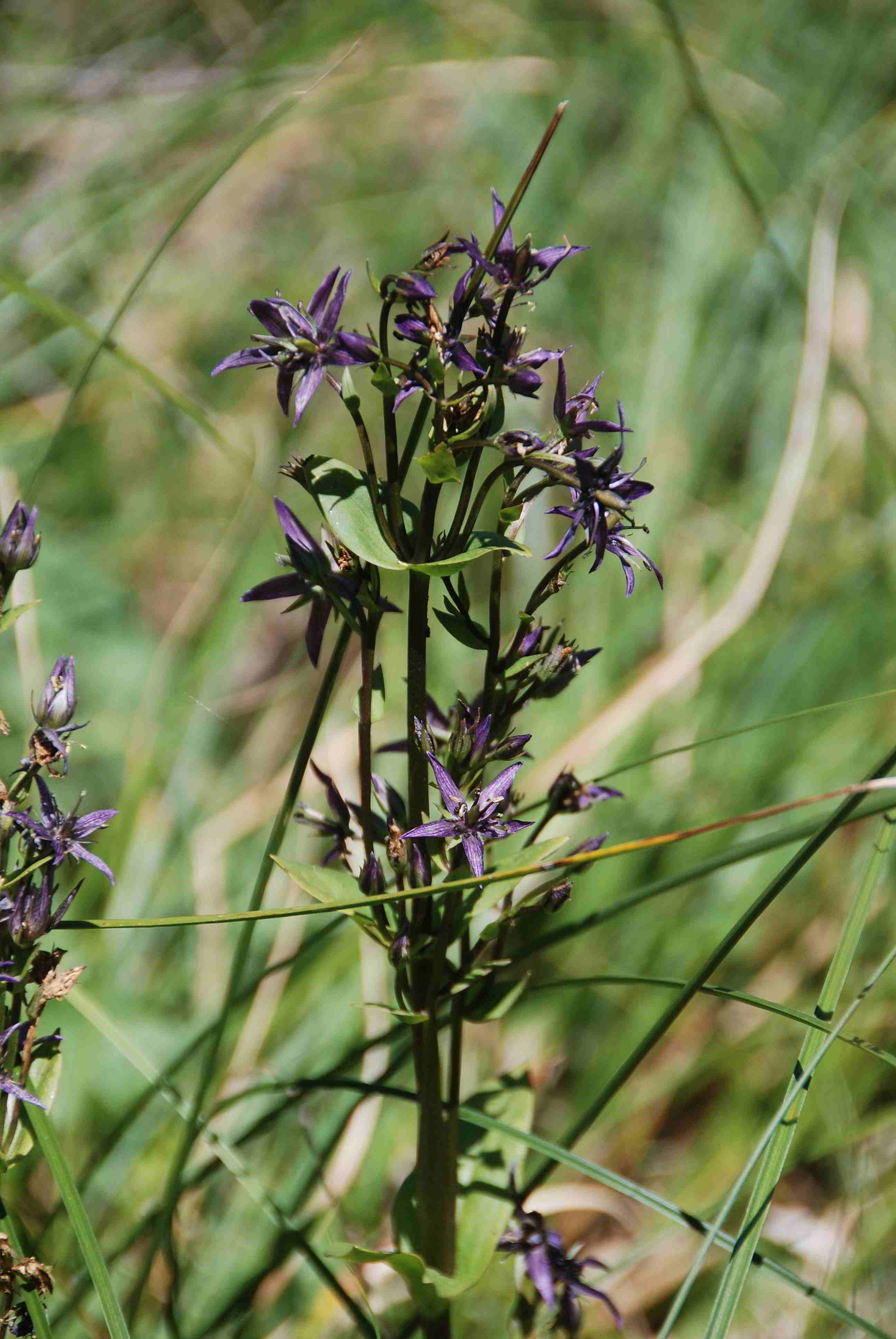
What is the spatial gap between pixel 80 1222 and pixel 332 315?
40.2 inches

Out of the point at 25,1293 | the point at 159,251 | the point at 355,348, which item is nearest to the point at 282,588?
the point at 355,348

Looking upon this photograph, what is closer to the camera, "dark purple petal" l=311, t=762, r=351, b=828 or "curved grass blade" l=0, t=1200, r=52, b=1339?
"curved grass blade" l=0, t=1200, r=52, b=1339

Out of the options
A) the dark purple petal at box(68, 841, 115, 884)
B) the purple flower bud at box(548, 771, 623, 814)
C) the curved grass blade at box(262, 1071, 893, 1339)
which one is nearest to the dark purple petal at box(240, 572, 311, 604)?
the dark purple petal at box(68, 841, 115, 884)

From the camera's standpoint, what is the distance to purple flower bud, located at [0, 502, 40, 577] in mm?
1170

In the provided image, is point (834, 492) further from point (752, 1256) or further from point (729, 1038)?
point (752, 1256)

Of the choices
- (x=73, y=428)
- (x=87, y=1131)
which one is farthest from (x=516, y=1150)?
(x=73, y=428)

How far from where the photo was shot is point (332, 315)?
3.58ft

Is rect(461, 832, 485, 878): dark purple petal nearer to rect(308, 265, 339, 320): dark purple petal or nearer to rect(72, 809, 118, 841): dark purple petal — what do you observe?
rect(72, 809, 118, 841): dark purple petal

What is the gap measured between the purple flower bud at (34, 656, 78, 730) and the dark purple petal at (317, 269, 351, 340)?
462mm

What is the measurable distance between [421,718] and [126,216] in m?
3.01

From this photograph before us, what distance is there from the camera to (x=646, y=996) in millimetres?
2115

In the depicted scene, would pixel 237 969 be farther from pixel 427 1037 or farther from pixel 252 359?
pixel 252 359

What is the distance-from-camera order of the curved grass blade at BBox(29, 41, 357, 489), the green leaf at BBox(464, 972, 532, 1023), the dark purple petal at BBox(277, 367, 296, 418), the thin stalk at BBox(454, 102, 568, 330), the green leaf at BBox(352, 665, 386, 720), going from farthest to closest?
the curved grass blade at BBox(29, 41, 357, 489)
the green leaf at BBox(464, 972, 532, 1023)
the green leaf at BBox(352, 665, 386, 720)
the dark purple petal at BBox(277, 367, 296, 418)
the thin stalk at BBox(454, 102, 568, 330)

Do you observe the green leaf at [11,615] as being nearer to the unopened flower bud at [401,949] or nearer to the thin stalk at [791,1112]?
the unopened flower bud at [401,949]
